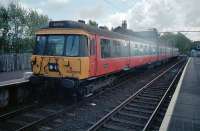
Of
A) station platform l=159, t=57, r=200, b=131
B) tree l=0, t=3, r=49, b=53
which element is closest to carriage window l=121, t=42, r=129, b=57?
station platform l=159, t=57, r=200, b=131

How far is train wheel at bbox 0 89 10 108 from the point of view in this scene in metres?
10.3

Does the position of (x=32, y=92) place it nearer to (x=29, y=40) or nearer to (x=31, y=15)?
(x=29, y=40)

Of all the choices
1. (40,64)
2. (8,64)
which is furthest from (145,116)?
(8,64)

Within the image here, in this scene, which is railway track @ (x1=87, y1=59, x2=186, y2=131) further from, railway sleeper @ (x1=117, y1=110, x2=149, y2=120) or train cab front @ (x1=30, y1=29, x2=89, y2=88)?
train cab front @ (x1=30, y1=29, x2=89, y2=88)

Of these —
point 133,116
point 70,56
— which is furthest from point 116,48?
point 133,116

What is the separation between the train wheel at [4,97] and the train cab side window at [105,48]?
4697mm

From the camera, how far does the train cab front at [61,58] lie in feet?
34.5

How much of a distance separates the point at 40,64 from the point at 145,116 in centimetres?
495

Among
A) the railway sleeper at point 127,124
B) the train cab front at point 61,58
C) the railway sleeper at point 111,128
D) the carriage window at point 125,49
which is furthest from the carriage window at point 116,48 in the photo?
the railway sleeper at point 111,128

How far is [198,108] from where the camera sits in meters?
9.73

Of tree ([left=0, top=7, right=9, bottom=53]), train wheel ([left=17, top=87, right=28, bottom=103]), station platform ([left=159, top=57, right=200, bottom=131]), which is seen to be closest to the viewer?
station platform ([left=159, top=57, right=200, bottom=131])

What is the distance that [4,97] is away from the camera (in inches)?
414

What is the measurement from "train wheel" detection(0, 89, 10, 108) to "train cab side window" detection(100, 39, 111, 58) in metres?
4.70

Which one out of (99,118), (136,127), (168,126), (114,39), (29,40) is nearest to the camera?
(168,126)
